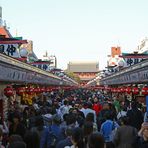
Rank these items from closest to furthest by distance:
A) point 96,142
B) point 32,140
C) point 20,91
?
1. point 96,142
2. point 32,140
3. point 20,91

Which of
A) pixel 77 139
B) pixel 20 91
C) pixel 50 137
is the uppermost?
pixel 20 91

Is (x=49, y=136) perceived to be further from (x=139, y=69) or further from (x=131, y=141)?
(x=139, y=69)

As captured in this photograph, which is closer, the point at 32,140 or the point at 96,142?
the point at 96,142

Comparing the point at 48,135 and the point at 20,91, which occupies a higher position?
the point at 20,91

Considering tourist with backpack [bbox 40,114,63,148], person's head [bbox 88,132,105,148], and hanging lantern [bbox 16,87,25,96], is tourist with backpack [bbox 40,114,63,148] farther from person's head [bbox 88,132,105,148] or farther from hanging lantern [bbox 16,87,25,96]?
hanging lantern [bbox 16,87,25,96]

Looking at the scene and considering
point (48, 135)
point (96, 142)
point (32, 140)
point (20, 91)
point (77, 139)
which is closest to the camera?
point (96, 142)

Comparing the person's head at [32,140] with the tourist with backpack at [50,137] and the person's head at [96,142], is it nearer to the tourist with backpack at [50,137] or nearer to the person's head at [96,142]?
the person's head at [96,142]

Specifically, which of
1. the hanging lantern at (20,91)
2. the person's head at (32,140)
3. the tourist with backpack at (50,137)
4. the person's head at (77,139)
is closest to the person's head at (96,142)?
the person's head at (77,139)

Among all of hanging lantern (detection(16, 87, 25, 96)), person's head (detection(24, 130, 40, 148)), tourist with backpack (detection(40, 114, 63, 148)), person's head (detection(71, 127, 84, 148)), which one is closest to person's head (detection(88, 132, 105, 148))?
person's head (detection(71, 127, 84, 148))

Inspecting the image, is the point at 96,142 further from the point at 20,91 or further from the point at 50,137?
the point at 20,91

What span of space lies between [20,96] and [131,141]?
18.0 meters

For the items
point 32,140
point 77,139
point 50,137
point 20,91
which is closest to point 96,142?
point 77,139

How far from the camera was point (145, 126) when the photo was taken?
7.37 m

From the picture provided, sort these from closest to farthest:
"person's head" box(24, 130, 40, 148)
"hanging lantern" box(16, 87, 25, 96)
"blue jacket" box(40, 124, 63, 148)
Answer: "person's head" box(24, 130, 40, 148), "blue jacket" box(40, 124, 63, 148), "hanging lantern" box(16, 87, 25, 96)
